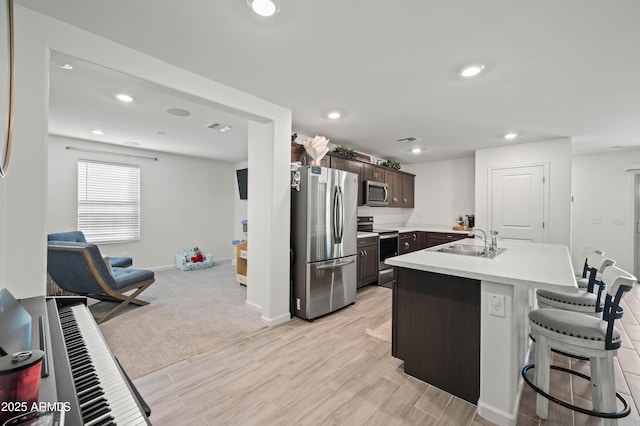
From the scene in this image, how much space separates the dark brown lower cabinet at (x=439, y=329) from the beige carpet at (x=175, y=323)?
1.60 meters

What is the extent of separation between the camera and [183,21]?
172 cm

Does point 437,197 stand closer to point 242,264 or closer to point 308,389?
point 242,264

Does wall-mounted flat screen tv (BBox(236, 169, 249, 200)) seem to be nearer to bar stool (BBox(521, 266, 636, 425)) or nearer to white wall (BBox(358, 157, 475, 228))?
white wall (BBox(358, 157, 475, 228))

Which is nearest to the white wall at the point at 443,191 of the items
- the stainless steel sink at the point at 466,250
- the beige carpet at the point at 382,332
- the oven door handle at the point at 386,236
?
the oven door handle at the point at 386,236

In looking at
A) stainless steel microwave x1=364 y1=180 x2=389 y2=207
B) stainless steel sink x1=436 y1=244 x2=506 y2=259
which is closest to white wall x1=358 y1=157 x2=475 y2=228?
stainless steel microwave x1=364 y1=180 x2=389 y2=207

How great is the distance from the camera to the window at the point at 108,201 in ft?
16.0

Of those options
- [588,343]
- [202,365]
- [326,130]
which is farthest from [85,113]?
[588,343]

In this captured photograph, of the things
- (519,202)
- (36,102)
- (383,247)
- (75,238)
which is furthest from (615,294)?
(75,238)

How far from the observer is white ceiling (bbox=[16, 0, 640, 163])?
5.29 feet

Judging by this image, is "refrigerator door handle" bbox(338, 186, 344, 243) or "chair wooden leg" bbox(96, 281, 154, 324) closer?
"chair wooden leg" bbox(96, 281, 154, 324)

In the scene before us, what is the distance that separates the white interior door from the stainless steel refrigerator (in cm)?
307

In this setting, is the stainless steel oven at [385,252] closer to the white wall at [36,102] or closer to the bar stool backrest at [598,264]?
the bar stool backrest at [598,264]

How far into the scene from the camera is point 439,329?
1.90m

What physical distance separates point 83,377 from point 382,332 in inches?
99.7
